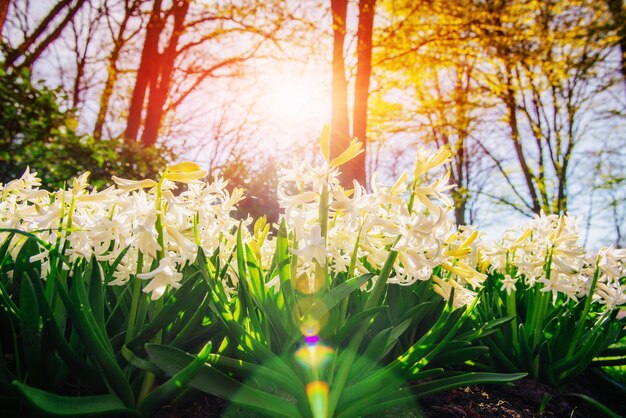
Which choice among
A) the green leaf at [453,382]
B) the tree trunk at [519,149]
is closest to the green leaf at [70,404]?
the green leaf at [453,382]

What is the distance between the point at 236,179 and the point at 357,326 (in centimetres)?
806

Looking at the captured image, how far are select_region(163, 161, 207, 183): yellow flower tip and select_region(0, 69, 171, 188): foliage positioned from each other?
5.10 meters

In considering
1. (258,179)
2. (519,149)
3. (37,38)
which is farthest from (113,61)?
(519,149)

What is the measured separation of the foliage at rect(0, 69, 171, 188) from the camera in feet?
18.6

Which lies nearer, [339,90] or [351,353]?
[351,353]

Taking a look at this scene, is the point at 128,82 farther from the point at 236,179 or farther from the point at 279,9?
the point at 236,179

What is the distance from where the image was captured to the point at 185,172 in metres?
1.32

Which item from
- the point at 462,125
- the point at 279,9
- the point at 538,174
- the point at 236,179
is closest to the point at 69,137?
the point at 236,179

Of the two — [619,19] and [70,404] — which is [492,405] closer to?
[70,404]

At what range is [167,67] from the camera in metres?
12.0

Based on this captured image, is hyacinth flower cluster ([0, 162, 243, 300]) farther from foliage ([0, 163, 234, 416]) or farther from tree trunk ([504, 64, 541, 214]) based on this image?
tree trunk ([504, 64, 541, 214])

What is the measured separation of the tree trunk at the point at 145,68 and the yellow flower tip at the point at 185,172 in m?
9.95

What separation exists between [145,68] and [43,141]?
17.6 ft

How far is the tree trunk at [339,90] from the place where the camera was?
7.73 m
